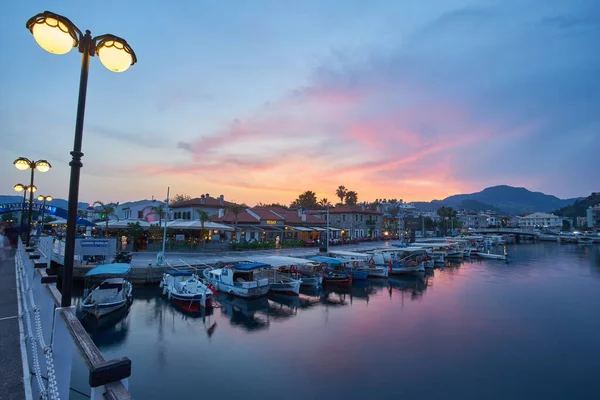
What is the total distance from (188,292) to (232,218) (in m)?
28.7

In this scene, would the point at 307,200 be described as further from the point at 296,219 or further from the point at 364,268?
the point at 364,268

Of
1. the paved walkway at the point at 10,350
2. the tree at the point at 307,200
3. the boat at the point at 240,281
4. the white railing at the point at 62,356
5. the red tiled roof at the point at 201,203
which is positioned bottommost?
the boat at the point at 240,281

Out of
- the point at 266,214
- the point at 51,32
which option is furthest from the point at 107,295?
the point at 266,214

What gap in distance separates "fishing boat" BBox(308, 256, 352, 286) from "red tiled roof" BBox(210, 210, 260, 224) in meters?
21.4

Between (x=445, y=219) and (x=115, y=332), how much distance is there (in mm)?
122861

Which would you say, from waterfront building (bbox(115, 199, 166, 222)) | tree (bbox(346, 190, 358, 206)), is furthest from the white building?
waterfront building (bbox(115, 199, 166, 222))

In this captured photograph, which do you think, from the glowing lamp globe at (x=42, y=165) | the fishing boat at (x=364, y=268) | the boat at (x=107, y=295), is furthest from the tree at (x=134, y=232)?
the glowing lamp globe at (x=42, y=165)

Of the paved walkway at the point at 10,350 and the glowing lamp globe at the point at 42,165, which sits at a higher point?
the glowing lamp globe at the point at 42,165

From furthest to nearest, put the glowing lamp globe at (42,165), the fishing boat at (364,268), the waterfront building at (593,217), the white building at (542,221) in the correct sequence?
the white building at (542,221)
the waterfront building at (593,217)
the fishing boat at (364,268)
the glowing lamp globe at (42,165)

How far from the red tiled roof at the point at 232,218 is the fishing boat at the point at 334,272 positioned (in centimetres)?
2144

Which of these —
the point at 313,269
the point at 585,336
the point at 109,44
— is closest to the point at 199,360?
the point at 109,44

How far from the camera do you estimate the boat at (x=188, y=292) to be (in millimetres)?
23456

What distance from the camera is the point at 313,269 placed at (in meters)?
34.5

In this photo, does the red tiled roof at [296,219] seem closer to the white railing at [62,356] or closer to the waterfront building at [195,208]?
the waterfront building at [195,208]
